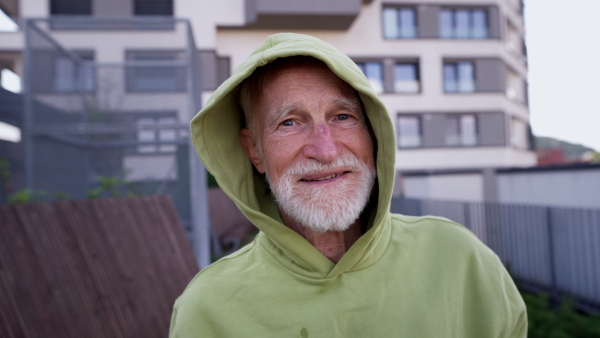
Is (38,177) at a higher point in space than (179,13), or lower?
lower

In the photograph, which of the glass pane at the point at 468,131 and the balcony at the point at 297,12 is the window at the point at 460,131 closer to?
the glass pane at the point at 468,131

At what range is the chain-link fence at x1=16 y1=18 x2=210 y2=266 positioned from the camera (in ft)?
18.4

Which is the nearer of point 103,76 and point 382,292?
point 382,292

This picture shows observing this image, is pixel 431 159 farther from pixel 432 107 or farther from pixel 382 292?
pixel 382 292

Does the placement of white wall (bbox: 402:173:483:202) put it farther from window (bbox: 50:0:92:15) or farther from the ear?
the ear

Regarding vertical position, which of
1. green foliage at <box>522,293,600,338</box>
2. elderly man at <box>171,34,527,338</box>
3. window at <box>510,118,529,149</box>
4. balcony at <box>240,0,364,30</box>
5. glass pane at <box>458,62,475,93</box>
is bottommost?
green foliage at <box>522,293,600,338</box>

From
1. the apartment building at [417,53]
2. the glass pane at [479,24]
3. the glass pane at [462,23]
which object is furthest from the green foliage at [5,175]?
the glass pane at [479,24]

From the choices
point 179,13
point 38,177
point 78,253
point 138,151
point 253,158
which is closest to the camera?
point 253,158

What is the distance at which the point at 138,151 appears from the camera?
233 inches

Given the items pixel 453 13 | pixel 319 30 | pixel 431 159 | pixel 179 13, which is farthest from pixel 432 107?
pixel 179 13

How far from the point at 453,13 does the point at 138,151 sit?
73.7 feet

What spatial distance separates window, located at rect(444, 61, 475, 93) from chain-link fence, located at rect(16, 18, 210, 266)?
20584 millimetres

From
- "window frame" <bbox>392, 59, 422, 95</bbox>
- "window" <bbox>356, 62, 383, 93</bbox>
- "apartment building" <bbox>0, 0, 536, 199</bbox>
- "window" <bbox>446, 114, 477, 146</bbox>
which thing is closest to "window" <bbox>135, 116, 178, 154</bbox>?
"apartment building" <bbox>0, 0, 536, 199</bbox>

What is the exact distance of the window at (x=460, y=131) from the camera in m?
24.2
